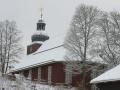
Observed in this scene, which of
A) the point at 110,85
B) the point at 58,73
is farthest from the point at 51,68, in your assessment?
the point at 110,85

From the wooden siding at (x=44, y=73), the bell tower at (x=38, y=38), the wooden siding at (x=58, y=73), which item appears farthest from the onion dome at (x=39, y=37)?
the wooden siding at (x=58, y=73)

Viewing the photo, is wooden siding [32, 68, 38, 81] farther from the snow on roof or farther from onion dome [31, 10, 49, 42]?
the snow on roof

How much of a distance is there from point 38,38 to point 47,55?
14.7m

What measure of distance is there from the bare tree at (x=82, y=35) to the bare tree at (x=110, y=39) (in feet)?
3.91

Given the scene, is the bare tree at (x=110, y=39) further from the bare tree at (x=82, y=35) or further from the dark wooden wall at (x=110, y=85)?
the dark wooden wall at (x=110, y=85)

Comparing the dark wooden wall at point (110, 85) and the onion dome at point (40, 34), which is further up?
the onion dome at point (40, 34)

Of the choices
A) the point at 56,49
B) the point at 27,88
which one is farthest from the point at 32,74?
the point at 27,88

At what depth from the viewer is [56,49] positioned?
2140 inches

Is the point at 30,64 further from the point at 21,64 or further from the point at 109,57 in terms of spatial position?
the point at 109,57

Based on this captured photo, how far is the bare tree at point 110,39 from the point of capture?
4484cm

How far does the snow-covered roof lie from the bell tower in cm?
335

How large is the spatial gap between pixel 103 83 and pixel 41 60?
94.0 ft

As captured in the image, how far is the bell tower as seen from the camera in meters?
68.1

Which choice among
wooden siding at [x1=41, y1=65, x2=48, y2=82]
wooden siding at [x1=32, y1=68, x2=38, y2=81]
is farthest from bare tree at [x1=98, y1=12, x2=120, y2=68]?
wooden siding at [x1=32, y1=68, x2=38, y2=81]
